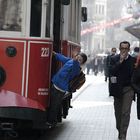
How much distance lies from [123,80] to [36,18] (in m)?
2.20

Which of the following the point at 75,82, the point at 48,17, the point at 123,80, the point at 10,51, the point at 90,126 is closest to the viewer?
the point at 10,51

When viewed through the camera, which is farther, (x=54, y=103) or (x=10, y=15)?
(x=54, y=103)

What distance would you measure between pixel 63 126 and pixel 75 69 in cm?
375

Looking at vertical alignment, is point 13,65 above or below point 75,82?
above

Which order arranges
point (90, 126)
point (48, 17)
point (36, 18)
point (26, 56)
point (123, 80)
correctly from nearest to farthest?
1. point (26, 56)
2. point (36, 18)
3. point (48, 17)
4. point (123, 80)
5. point (90, 126)

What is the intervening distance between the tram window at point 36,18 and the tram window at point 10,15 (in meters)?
0.19

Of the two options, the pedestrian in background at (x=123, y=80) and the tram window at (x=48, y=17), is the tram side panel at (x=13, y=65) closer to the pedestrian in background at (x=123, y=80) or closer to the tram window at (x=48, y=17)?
the tram window at (x=48, y=17)

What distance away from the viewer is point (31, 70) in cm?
920

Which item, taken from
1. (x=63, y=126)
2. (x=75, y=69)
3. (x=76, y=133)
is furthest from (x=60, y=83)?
(x=63, y=126)

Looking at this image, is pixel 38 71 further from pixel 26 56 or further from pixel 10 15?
pixel 10 15

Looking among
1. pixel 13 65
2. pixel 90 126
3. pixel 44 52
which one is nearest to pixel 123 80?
pixel 44 52

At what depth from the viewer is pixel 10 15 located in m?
→ 9.14

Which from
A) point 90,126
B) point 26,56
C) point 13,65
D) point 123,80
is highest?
point 26,56

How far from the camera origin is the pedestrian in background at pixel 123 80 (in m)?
10.7
